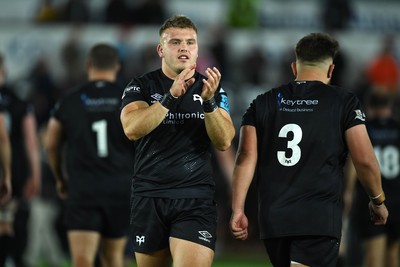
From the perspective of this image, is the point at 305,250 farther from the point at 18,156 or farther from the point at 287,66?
the point at 287,66

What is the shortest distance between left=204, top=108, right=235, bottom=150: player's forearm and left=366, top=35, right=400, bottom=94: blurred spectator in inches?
454

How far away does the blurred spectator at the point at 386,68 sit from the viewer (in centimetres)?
1833

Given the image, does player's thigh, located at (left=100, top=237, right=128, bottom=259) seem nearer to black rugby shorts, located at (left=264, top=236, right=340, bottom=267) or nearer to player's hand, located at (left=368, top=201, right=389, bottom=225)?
black rugby shorts, located at (left=264, top=236, right=340, bottom=267)

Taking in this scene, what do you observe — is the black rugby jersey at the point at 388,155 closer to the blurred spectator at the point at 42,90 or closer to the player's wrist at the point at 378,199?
the player's wrist at the point at 378,199

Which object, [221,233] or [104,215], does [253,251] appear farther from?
[104,215]

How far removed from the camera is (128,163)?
9.87m

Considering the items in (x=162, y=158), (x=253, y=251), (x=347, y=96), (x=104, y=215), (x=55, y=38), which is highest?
(x=55, y=38)

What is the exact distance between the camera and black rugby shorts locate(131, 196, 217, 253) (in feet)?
23.4

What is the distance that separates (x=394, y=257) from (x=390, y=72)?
305 inches

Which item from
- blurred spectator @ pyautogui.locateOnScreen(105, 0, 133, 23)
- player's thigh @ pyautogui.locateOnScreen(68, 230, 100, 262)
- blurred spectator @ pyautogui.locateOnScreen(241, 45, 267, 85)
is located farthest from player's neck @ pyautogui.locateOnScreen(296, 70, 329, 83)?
blurred spectator @ pyautogui.locateOnScreen(105, 0, 133, 23)

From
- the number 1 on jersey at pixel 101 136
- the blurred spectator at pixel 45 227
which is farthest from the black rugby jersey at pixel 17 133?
the blurred spectator at pixel 45 227

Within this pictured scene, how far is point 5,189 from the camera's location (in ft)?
33.6

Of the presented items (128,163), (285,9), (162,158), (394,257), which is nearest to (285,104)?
(162,158)

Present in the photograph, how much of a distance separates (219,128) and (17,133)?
15.9 feet
